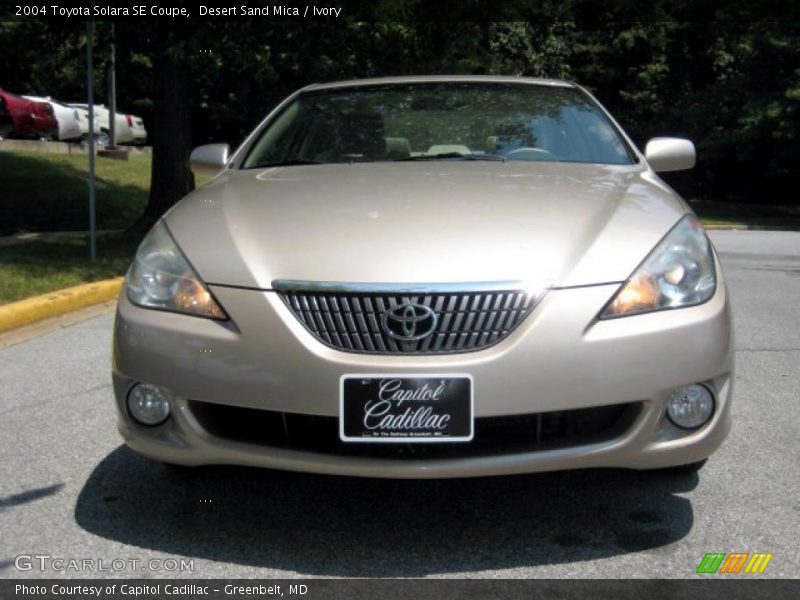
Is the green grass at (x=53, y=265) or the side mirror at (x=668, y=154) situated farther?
the green grass at (x=53, y=265)

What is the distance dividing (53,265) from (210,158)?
4.46 m

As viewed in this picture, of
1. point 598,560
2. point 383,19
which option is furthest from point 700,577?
point 383,19

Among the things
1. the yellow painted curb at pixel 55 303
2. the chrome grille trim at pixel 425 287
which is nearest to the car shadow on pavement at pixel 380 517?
the chrome grille trim at pixel 425 287

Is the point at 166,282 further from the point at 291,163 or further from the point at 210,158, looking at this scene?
the point at 210,158

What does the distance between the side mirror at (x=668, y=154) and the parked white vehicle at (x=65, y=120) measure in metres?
19.9

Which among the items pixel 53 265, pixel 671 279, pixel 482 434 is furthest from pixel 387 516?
pixel 53 265

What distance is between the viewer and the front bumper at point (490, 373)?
2629 millimetres

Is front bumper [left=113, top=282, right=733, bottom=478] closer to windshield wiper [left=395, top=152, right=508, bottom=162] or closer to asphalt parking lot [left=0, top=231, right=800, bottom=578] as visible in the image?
asphalt parking lot [left=0, top=231, right=800, bottom=578]

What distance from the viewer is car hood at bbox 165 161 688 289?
9.07ft

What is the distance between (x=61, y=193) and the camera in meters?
14.3

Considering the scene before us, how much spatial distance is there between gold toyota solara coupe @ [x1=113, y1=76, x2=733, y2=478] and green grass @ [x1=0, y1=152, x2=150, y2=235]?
9695 mm

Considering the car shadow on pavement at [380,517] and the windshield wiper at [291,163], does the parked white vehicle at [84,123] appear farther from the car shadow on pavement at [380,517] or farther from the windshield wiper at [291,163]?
the car shadow on pavement at [380,517]

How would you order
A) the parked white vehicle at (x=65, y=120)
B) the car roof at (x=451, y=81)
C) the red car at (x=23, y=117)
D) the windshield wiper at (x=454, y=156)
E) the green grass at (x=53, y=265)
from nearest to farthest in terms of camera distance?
the windshield wiper at (x=454, y=156), the car roof at (x=451, y=81), the green grass at (x=53, y=265), the red car at (x=23, y=117), the parked white vehicle at (x=65, y=120)

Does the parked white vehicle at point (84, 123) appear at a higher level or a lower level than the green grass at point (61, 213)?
lower
